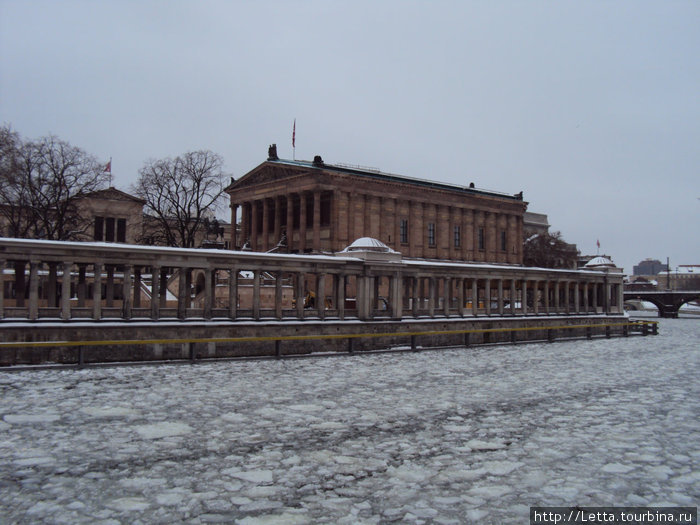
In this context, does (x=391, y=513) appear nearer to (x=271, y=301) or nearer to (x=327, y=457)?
(x=327, y=457)

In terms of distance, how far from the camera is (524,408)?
1407cm

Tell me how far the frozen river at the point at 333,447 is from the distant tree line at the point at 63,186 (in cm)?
3001

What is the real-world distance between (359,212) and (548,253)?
143ft

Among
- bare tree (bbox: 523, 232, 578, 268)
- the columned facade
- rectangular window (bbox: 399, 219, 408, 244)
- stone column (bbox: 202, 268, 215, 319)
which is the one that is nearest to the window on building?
the columned facade

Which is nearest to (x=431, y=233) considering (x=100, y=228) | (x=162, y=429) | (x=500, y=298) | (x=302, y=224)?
Result: (x=302, y=224)

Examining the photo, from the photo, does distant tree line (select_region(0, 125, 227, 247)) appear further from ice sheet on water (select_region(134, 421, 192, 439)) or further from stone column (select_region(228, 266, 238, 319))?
ice sheet on water (select_region(134, 421, 192, 439))

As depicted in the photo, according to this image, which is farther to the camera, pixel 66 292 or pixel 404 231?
pixel 404 231

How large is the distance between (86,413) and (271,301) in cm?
3259

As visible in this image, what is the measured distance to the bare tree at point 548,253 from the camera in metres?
98.6

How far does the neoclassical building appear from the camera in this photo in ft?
217

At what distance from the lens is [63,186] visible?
46156 millimetres

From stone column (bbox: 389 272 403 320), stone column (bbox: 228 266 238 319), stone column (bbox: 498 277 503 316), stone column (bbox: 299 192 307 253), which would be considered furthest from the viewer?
stone column (bbox: 299 192 307 253)

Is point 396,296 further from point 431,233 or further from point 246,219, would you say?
point 246,219

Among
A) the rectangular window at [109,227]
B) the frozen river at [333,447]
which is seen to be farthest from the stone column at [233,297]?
the rectangular window at [109,227]
